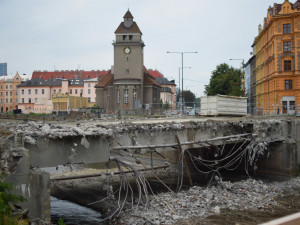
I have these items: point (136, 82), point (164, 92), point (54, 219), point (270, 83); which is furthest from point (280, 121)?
point (164, 92)

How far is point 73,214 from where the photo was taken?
16.9 m

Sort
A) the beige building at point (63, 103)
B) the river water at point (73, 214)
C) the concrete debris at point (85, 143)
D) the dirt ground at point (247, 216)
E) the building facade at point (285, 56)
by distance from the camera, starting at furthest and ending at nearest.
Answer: the beige building at point (63, 103) < the building facade at point (285, 56) < the river water at point (73, 214) < the dirt ground at point (247, 216) < the concrete debris at point (85, 143)

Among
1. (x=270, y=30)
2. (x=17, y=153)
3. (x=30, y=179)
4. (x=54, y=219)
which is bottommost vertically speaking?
(x=54, y=219)

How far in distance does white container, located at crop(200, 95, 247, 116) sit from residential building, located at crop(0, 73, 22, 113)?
104916 millimetres

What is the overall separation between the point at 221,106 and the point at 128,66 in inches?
1709

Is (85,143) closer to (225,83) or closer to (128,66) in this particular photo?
(128,66)

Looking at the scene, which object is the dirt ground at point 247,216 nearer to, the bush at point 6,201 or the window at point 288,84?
the bush at point 6,201

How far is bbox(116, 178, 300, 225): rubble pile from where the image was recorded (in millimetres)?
14609

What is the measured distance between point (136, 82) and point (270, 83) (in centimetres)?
2840

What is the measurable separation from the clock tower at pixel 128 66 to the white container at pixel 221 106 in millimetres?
39463

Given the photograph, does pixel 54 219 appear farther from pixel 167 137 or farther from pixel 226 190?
pixel 226 190

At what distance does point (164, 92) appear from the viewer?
11875 centimetres

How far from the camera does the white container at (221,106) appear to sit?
31906mm

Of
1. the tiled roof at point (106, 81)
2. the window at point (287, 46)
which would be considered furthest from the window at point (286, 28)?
the tiled roof at point (106, 81)
